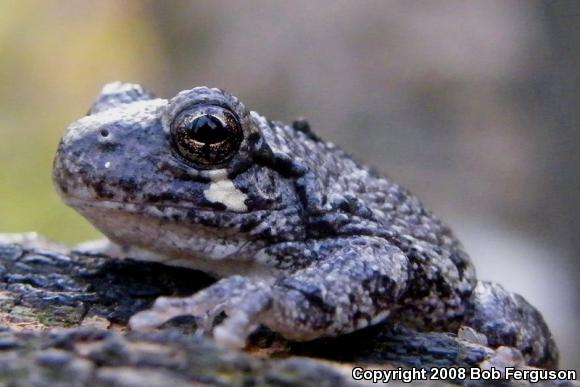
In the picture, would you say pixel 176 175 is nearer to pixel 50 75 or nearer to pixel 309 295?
pixel 309 295

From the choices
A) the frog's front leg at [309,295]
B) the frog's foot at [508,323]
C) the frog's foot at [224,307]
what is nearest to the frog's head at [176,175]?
the frog's front leg at [309,295]

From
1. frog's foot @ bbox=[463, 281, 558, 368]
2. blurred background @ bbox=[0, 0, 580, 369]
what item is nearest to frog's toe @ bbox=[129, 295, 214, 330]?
frog's foot @ bbox=[463, 281, 558, 368]

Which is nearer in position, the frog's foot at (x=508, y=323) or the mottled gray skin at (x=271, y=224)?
the mottled gray skin at (x=271, y=224)

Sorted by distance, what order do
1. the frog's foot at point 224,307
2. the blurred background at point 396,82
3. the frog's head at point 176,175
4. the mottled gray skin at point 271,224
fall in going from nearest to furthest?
the frog's foot at point 224,307
the mottled gray skin at point 271,224
the frog's head at point 176,175
the blurred background at point 396,82

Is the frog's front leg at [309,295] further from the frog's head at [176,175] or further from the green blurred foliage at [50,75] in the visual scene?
the green blurred foliage at [50,75]

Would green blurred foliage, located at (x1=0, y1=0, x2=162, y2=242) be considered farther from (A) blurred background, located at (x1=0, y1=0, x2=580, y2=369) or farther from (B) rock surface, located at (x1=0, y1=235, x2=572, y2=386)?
(B) rock surface, located at (x1=0, y1=235, x2=572, y2=386)

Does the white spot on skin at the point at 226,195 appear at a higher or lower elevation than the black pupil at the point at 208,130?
lower

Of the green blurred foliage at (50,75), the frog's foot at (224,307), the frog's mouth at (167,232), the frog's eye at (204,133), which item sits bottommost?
the frog's foot at (224,307)

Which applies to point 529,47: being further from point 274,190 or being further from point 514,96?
point 274,190
